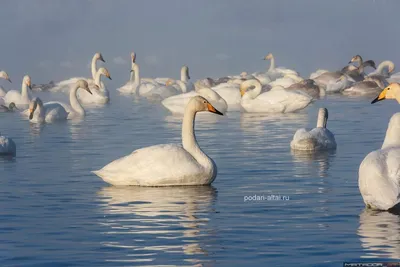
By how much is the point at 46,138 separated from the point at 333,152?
7.55 meters

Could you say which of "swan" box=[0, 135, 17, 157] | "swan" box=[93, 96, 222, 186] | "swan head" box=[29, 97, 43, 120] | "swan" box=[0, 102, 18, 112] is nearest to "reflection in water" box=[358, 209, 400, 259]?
"swan" box=[93, 96, 222, 186]

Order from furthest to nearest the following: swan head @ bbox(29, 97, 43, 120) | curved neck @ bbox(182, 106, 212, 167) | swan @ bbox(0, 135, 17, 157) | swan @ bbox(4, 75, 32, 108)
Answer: swan @ bbox(4, 75, 32, 108) → swan head @ bbox(29, 97, 43, 120) → swan @ bbox(0, 135, 17, 157) → curved neck @ bbox(182, 106, 212, 167)

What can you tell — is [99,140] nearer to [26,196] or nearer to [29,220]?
[26,196]

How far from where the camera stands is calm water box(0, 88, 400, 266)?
10.7 meters

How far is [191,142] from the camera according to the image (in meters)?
16.0

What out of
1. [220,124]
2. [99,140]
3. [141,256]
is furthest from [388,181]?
[220,124]

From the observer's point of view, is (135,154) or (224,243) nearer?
(224,243)

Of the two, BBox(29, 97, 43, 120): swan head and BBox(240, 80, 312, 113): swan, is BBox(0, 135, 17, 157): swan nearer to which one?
BBox(29, 97, 43, 120): swan head

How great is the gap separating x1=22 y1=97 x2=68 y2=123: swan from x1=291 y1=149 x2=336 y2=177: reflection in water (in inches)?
440

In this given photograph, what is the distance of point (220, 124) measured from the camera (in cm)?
2878

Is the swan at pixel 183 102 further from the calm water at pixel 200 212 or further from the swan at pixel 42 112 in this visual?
the calm water at pixel 200 212

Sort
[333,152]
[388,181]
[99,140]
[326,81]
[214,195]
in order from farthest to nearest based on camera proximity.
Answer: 1. [326,81]
2. [99,140]
3. [333,152]
4. [214,195]
5. [388,181]

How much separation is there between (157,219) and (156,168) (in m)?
2.69

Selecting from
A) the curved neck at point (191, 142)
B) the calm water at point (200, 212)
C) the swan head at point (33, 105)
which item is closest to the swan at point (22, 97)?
the swan head at point (33, 105)
